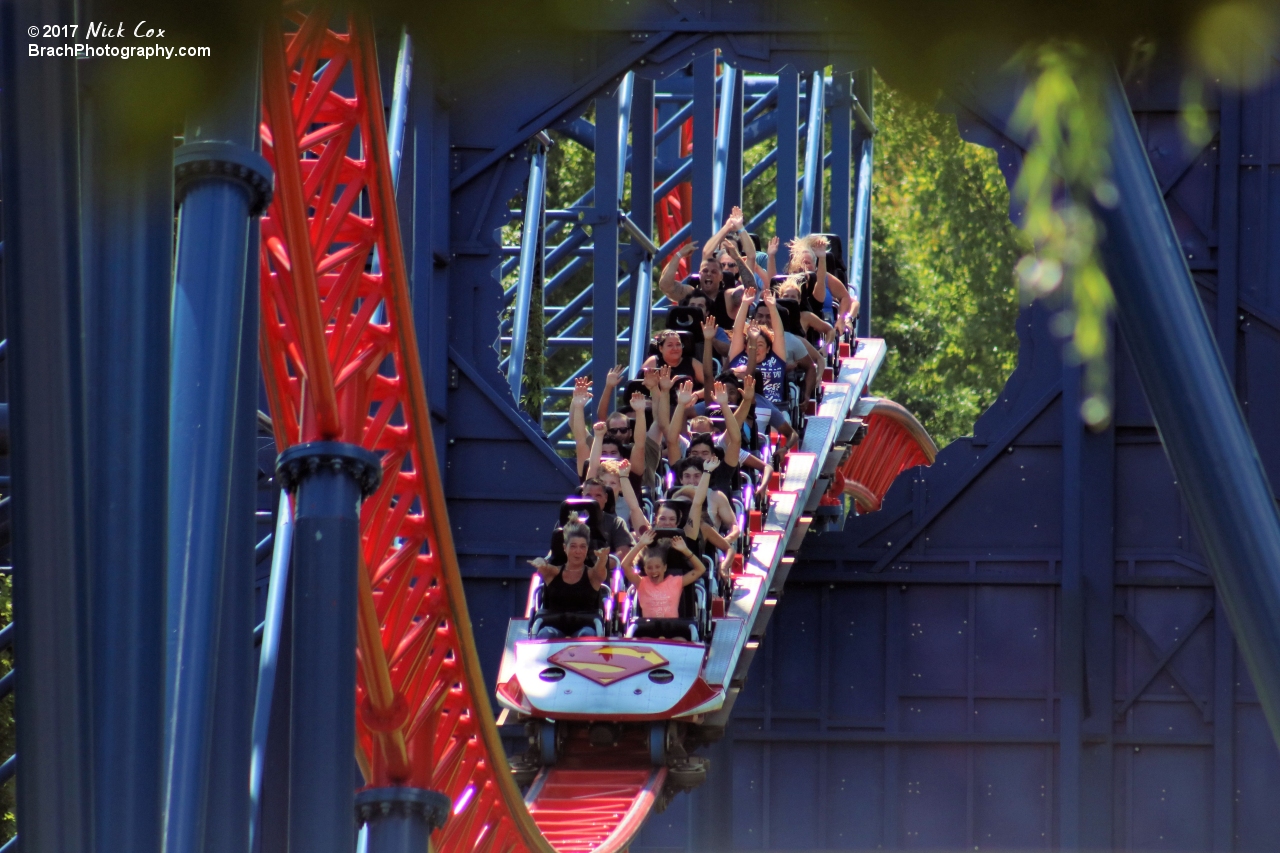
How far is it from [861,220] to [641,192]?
6.48 ft

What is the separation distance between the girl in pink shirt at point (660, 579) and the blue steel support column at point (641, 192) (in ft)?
17.0

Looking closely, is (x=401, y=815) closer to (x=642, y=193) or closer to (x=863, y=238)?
(x=642, y=193)

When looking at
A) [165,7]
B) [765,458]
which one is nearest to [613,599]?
[765,458]

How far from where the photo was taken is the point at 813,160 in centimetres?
1525

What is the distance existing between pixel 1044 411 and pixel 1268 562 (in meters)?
11.2

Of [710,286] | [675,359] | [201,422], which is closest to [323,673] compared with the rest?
[201,422]

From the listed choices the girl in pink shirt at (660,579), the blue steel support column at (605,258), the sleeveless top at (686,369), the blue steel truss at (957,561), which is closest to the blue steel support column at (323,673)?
the girl in pink shirt at (660,579)

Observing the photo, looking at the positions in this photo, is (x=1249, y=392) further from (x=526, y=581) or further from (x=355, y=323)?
(x=355, y=323)

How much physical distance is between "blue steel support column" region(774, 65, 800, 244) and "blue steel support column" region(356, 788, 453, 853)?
7.76 metres

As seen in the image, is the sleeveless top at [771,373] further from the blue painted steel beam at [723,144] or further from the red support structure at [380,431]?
the red support structure at [380,431]

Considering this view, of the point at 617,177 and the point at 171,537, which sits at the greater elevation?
the point at 617,177

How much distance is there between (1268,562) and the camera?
2.64 meters

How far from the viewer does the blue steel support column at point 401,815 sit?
6828 mm

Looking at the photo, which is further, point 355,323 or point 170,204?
point 355,323
